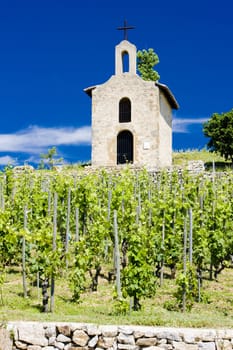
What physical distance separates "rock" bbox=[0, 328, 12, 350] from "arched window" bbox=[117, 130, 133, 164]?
18772mm

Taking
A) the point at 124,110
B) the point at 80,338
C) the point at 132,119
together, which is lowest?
the point at 80,338

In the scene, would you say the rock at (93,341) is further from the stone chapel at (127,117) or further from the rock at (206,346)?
the stone chapel at (127,117)

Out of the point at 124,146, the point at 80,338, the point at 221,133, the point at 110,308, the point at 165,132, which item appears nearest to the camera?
the point at 80,338

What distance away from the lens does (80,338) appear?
7.12 m

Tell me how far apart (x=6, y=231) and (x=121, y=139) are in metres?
17.1

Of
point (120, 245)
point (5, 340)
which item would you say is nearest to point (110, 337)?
point (5, 340)

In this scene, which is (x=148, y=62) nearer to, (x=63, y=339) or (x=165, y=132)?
(x=165, y=132)

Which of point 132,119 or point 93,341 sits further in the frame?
point 132,119

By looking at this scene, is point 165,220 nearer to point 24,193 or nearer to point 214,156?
point 24,193

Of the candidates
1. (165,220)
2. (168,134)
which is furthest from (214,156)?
(165,220)

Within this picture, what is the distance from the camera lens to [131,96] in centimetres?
2544

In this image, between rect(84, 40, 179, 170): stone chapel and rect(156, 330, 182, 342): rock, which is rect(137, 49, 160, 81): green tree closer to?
rect(84, 40, 179, 170): stone chapel

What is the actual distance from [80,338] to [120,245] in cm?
460

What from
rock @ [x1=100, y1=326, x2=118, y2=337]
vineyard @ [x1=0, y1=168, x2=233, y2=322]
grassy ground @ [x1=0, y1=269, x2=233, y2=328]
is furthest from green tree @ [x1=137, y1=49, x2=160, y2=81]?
rock @ [x1=100, y1=326, x2=118, y2=337]
